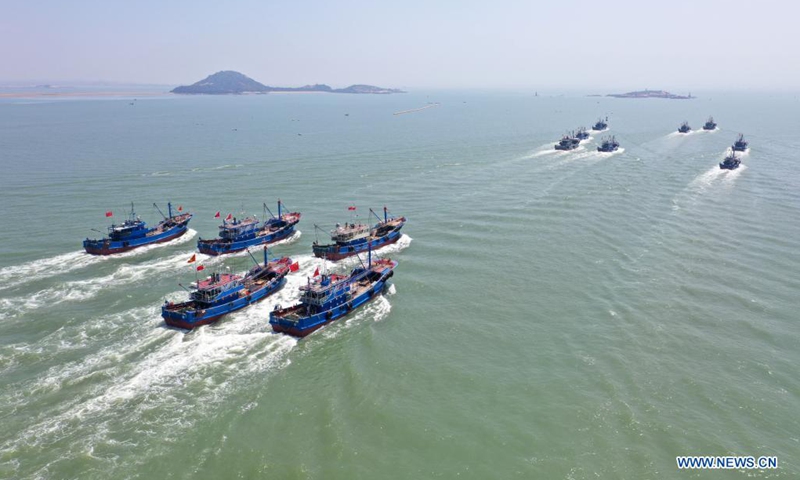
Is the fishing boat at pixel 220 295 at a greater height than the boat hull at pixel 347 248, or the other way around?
the boat hull at pixel 347 248

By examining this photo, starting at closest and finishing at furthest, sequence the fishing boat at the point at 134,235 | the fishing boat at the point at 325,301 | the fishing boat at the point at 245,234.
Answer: the fishing boat at the point at 325,301 → the fishing boat at the point at 134,235 → the fishing boat at the point at 245,234

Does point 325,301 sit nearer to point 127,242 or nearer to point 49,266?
point 127,242

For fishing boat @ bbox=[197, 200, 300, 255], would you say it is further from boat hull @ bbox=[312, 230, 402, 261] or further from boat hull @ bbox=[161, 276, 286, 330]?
boat hull @ bbox=[161, 276, 286, 330]

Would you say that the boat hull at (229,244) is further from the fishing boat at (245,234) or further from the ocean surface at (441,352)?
the ocean surface at (441,352)

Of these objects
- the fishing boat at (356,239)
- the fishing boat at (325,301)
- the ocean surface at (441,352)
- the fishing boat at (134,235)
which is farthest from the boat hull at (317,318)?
the fishing boat at (134,235)

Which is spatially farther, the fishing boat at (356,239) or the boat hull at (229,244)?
the boat hull at (229,244)

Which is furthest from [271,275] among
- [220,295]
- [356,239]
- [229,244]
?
[356,239]

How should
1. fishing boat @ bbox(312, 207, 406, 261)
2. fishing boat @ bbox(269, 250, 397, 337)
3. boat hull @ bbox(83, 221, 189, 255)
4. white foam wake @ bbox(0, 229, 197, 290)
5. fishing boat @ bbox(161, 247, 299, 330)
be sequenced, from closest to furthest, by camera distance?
fishing boat @ bbox(269, 250, 397, 337)
fishing boat @ bbox(161, 247, 299, 330)
white foam wake @ bbox(0, 229, 197, 290)
boat hull @ bbox(83, 221, 189, 255)
fishing boat @ bbox(312, 207, 406, 261)

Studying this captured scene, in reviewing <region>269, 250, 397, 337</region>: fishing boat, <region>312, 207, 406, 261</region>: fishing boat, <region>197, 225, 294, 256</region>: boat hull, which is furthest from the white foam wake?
<region>269, 250, 397, 337</region>: fishing boat
